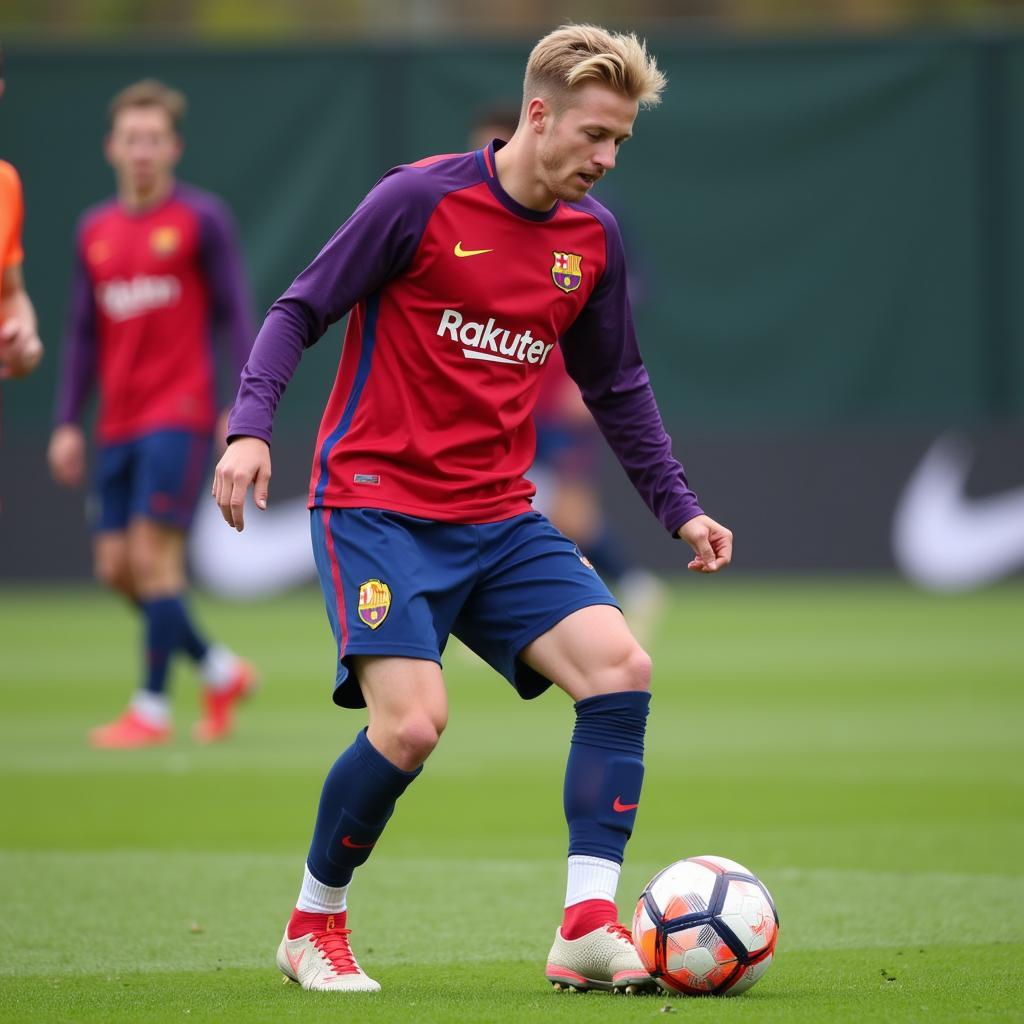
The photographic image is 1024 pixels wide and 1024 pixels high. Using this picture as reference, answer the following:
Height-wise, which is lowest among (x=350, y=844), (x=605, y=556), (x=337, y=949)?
(x=337, y=949)

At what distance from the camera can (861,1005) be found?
168 inches

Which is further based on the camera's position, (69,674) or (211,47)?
(211,47)

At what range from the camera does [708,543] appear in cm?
488

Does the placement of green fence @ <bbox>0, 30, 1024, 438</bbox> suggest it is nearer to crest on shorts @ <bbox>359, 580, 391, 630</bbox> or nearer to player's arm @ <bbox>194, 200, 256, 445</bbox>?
player's arm @ <bbox>194, 200, 256, 445</bbox>

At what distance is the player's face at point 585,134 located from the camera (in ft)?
15.1

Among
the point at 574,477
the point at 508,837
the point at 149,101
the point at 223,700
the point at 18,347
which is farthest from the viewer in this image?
the point at 574,477

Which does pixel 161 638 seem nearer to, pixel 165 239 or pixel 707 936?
pixel 165 239

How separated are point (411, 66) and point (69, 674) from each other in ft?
26.9

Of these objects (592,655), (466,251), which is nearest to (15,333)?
(466,251)

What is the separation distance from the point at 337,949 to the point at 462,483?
3.72 ft

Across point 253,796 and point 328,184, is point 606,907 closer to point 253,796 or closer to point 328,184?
point 253,796

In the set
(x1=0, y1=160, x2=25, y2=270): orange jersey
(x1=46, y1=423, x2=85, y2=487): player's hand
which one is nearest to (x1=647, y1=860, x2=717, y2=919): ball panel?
(x1=0, y1=160, x2=25, y2=270): orange jersey

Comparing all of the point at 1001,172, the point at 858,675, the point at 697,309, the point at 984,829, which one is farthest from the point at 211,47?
the point at 984,829

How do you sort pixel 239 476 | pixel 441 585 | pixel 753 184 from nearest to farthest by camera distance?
1. pixel 239 476
2. pixel 441 585
3. pixel 753 184
